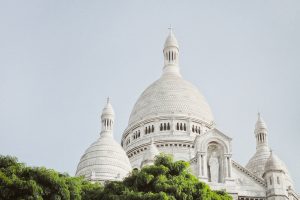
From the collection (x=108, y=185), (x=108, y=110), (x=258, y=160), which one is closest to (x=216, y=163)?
→ (x=258, y=160)

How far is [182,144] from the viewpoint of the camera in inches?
2625

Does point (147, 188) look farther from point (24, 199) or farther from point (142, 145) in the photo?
point (142, 145)

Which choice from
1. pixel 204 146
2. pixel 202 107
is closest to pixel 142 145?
pixel 202 107

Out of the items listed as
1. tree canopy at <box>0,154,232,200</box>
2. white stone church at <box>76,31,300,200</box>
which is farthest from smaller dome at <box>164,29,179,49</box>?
tree canopy at <box>0,154,232,200</box>

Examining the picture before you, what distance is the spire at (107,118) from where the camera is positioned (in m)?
62.7

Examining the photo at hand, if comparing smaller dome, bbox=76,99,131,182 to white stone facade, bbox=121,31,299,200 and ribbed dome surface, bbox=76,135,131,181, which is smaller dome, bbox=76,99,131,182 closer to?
ribbed dome surface, bbox=76,135,131,181

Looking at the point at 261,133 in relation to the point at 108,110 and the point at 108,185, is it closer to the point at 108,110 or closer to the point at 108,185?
the point at 108,110

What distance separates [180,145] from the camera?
6675 cm

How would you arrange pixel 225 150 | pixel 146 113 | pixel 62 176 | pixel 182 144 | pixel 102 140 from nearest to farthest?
1. pixel 62 176
2. pixel 225 150
3. pixel 102 140
4. pixel 182 144
5. pixel 146 113

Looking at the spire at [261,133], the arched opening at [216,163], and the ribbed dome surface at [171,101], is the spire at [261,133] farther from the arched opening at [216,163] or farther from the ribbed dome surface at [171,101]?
the arched opening at [216,163]

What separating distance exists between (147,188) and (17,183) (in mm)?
6436

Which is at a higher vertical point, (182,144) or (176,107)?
(176,107)

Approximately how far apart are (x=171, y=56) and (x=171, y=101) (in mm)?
8172

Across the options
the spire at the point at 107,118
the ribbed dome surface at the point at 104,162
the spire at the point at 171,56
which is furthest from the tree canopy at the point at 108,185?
the spire at the point at 171,56
